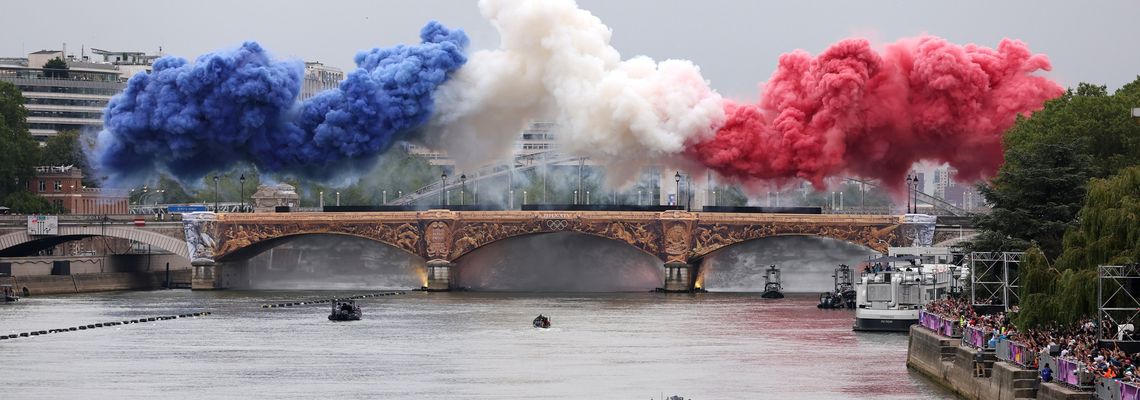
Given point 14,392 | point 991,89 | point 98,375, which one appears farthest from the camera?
point 991,89

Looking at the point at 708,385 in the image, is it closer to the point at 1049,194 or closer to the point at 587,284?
the point at 1049,194

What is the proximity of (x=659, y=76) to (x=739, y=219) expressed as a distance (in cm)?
2194

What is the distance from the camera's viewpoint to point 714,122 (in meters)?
137

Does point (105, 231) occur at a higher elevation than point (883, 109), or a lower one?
lower

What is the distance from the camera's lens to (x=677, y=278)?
161 metres

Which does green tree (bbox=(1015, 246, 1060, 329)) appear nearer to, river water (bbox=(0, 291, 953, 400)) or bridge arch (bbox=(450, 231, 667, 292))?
river water (bbox=(0, 291, 953, 400))

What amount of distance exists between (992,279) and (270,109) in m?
67.7

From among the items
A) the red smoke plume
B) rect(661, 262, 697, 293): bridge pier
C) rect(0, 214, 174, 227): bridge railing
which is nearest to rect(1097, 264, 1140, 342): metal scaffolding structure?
the red smoke plume

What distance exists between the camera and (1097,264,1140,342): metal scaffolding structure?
6394 cm

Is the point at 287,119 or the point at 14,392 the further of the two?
the point at 287,119

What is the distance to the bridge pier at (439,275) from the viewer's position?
541 feet

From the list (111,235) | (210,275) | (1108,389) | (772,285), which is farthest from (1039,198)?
(111,235)

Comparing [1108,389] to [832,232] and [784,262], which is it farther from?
[784,262]

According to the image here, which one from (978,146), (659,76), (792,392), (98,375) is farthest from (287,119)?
(792,392)
